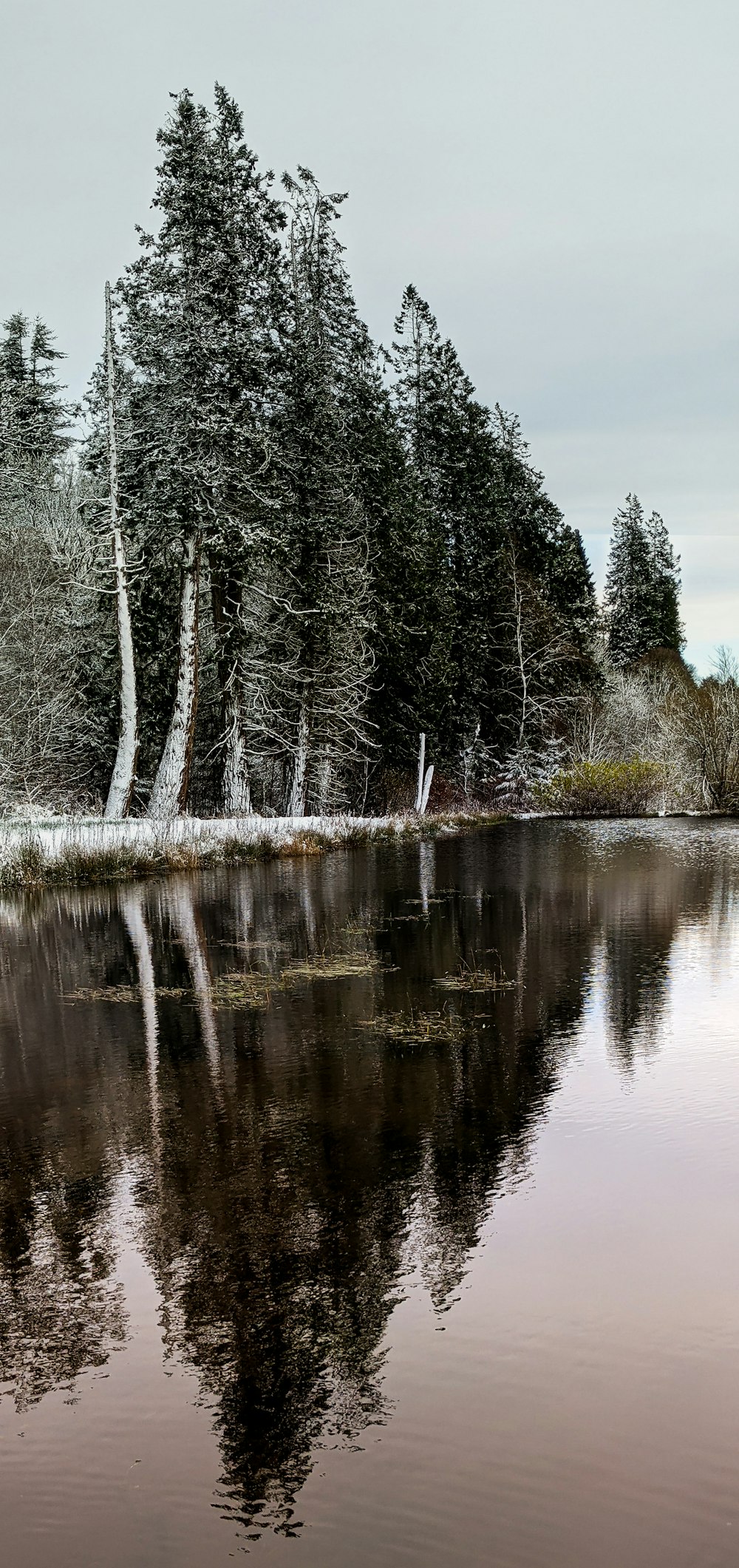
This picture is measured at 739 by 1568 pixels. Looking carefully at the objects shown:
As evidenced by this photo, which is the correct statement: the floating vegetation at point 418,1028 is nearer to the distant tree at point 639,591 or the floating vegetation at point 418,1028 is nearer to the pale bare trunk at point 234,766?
the pale bare trunk at point 234,766

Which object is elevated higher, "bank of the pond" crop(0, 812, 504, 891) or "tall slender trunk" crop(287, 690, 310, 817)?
"tall slender trunk" crop(287, 690, 310, 817)

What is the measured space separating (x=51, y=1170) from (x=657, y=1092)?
4.00 metres

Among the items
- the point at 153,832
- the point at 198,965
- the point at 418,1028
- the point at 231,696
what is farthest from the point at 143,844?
the point at 418,1028

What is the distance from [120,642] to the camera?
3019cm

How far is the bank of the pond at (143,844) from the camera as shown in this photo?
23594 mm

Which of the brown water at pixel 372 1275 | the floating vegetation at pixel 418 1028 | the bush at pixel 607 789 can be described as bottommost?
the brown water at pixel 372 1275

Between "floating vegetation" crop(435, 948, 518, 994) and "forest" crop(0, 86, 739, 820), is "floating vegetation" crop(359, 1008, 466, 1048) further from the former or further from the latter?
"forest" crop(0, 86, 739, 820)

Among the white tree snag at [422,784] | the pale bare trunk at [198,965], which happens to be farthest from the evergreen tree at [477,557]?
the pale bare trunk at [198,965]

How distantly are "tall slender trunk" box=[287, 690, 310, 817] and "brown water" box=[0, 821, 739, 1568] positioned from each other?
2404 cm

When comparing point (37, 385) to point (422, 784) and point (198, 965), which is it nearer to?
point (422, 784)

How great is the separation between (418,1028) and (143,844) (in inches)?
615

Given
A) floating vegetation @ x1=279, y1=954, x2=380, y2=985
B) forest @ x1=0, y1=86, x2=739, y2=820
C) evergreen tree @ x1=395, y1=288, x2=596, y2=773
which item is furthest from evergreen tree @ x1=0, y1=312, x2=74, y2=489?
floating vegetation @ x1=279, y1=954, x2=380, y2=985

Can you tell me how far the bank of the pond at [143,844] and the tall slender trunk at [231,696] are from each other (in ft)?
7.75

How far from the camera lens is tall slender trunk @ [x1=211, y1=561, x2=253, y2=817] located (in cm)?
3259
